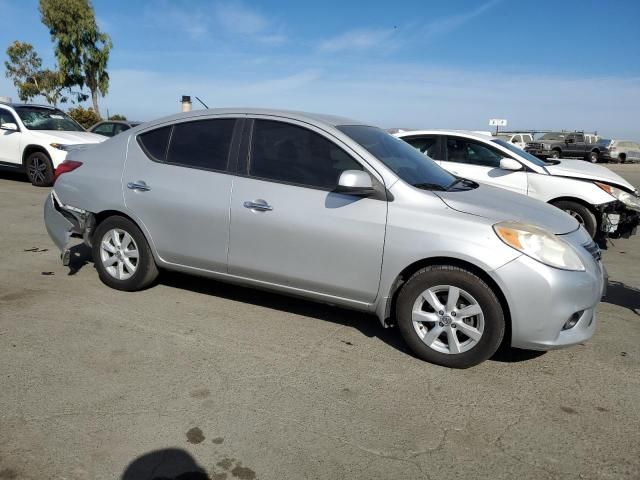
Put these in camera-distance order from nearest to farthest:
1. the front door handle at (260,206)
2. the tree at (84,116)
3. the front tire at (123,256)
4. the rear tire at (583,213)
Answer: the front door handle at (260,206), the front tire at (123,256), the rear tire at (583,213), the tree at (84,116)

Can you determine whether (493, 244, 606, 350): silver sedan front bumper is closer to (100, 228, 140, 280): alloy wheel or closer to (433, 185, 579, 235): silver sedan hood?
(433, 185, 579, 235): silver sedan hood

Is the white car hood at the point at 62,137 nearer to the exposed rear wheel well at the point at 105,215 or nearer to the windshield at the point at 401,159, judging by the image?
the exposed rear wheel well at the point at 105,215

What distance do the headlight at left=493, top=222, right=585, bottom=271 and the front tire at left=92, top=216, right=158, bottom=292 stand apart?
2.93m

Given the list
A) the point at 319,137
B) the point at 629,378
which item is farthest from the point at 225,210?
the point at 629,378

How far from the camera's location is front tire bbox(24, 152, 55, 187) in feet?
35.8

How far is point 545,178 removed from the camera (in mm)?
7441

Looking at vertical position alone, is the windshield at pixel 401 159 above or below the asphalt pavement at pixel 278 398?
above

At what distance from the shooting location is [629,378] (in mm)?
3529

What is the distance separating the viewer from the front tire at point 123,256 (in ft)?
15.3

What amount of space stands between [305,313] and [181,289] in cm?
128

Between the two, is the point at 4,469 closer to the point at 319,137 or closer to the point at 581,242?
the point at 319,137

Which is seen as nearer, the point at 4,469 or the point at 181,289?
the point at 4,469

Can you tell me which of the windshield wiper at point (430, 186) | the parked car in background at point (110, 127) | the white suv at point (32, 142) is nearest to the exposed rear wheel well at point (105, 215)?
the windshield wiper at point (430, 186)

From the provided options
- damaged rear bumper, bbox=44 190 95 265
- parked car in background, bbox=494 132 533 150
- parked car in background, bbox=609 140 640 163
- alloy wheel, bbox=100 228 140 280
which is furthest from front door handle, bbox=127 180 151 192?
parked car in background, bbox=609 140 640 163
